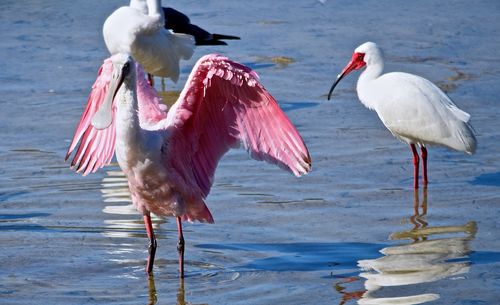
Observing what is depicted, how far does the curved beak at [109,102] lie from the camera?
6.18 m

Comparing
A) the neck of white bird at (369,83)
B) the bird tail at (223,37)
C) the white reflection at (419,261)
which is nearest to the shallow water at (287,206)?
the white reflection at (419,261)

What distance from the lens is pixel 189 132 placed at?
660 cm

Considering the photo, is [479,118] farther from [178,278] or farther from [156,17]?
[178,278]

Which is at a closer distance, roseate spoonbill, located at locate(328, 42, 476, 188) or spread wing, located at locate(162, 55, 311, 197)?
spread wing, located at locate(162, 55, 311, 197)

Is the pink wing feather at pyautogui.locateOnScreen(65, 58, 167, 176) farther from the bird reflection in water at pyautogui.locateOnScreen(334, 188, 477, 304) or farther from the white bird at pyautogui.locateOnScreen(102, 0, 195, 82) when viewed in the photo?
the white bird at pyautogui.locateOnScreen(102, 0, 195, 82)

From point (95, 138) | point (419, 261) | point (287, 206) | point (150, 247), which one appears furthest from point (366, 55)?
point (150, 247)

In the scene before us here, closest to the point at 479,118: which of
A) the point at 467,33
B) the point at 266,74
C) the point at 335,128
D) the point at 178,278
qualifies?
the point at 335,128

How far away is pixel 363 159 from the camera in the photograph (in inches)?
331

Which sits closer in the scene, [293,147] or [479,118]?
[293,147]

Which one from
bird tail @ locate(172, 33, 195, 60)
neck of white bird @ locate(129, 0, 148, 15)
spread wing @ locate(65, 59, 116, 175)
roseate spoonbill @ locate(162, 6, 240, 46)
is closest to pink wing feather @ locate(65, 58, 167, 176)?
spread wing @ locate(65, 59, 116, 175)

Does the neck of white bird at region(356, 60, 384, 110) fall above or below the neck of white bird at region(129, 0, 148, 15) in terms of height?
below

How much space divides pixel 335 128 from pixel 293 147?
9.60 feet

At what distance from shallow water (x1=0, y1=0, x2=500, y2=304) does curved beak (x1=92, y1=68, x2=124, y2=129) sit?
0.79m

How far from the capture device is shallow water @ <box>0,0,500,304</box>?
19.8ft
